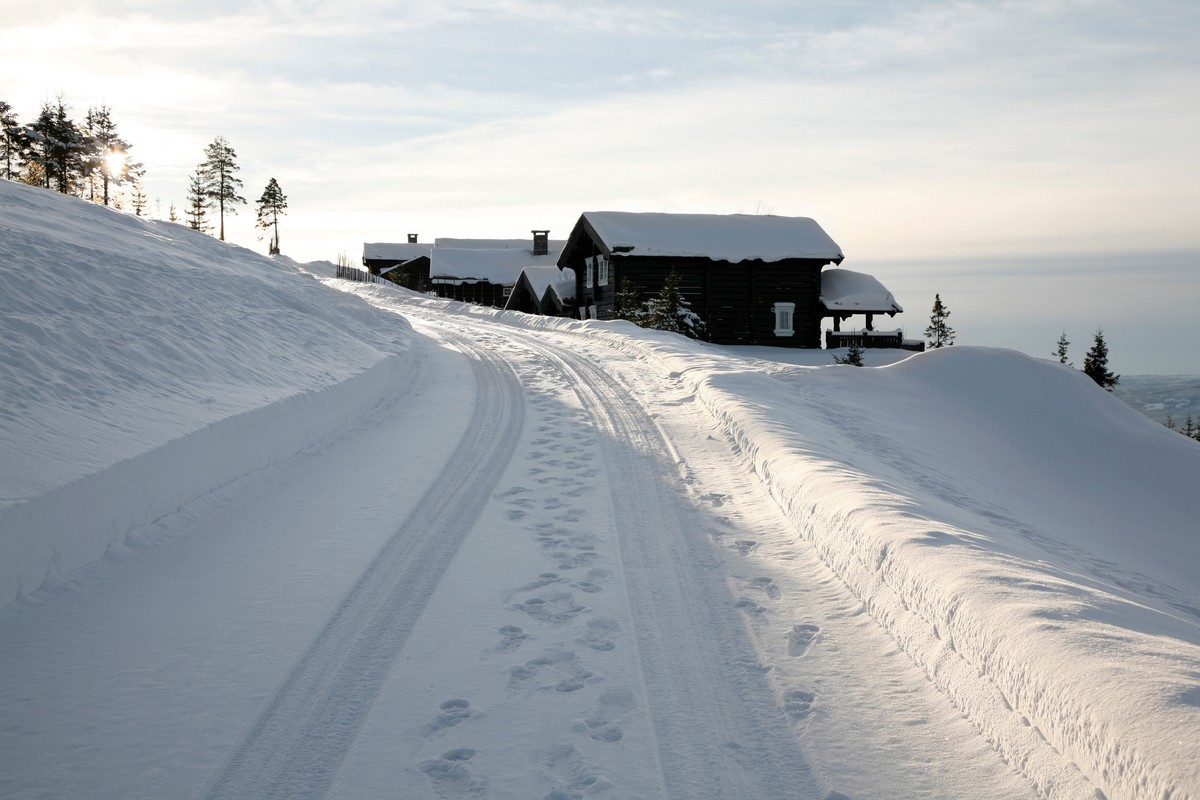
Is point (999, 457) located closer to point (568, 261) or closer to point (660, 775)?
point (660, 775)

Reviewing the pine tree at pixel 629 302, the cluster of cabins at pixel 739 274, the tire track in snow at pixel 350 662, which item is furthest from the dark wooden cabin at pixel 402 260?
the tire track in snow at pixel 350 662

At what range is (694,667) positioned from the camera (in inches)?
161

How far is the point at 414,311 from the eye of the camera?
3562 cm

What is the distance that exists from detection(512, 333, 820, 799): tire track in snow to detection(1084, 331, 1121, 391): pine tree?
43250 mm

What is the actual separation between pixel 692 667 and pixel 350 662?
175 centimetres

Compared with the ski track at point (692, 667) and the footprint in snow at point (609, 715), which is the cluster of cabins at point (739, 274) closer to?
the ski track at point (692, 667)

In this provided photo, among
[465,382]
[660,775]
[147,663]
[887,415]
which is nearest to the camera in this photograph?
[660,775]

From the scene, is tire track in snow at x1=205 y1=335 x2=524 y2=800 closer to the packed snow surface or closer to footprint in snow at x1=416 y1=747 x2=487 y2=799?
the packed snow surface

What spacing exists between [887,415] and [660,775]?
9.89 meters

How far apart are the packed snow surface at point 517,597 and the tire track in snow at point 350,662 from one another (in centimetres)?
2

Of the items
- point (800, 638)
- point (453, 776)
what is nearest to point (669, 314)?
point (800, 638)

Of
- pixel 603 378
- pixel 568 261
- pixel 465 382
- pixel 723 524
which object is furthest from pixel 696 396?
pixel 568 261

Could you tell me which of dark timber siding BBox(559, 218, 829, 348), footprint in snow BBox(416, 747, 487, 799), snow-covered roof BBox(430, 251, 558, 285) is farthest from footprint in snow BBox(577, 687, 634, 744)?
snow-covered roof BBox(430, 251, 558, 285)

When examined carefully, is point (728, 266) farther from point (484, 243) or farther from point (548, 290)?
point (484, 243)
